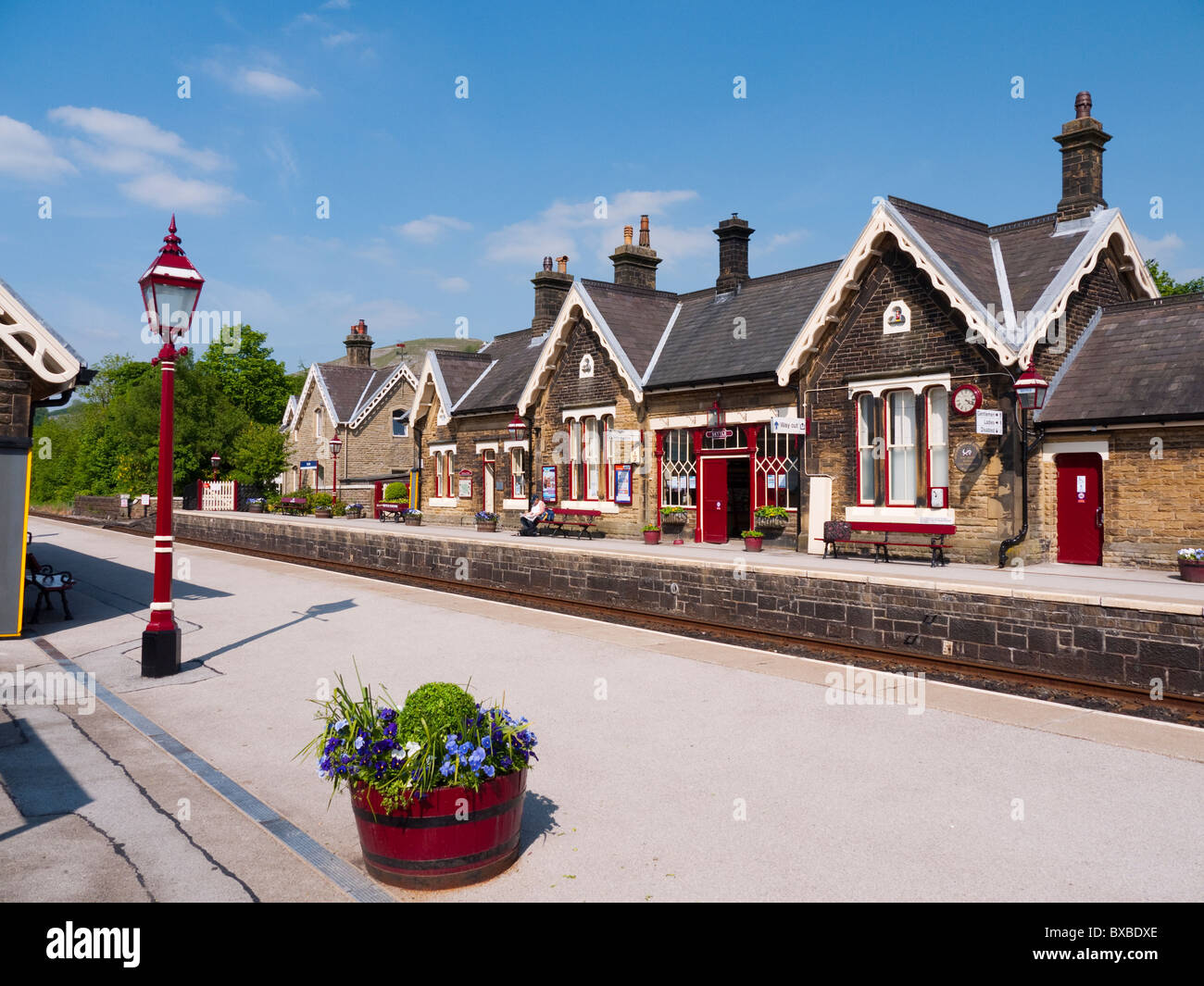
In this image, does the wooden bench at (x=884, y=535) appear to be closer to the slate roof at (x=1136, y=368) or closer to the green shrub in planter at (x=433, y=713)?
the slate roof at (x=1136, y=368)

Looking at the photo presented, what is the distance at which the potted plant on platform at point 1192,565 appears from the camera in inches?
566

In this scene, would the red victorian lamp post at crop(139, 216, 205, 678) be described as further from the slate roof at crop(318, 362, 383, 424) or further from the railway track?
the slate roof at crop(318, 362, 383, 424)

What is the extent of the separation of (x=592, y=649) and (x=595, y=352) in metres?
16.6

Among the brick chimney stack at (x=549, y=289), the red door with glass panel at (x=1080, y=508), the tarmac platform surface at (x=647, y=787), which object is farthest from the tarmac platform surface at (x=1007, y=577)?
the brick chimney stack at (x=549, y=289)

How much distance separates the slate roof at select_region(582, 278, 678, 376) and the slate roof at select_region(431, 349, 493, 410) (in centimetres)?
930

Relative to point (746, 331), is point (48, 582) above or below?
below

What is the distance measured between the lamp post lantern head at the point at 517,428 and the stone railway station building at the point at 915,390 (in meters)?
1.33

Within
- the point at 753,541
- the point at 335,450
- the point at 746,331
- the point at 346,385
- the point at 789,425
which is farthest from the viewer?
the point at 346,385

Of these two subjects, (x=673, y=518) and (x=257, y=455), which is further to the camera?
(x=257, y=455)

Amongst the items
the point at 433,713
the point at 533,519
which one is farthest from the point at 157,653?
the point at 533,519

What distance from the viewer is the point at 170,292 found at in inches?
389

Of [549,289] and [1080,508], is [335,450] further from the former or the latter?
[1080,508]

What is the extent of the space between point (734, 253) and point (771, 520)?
365 inches

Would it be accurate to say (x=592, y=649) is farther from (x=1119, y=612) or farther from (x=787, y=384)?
(x=787, y=384)
